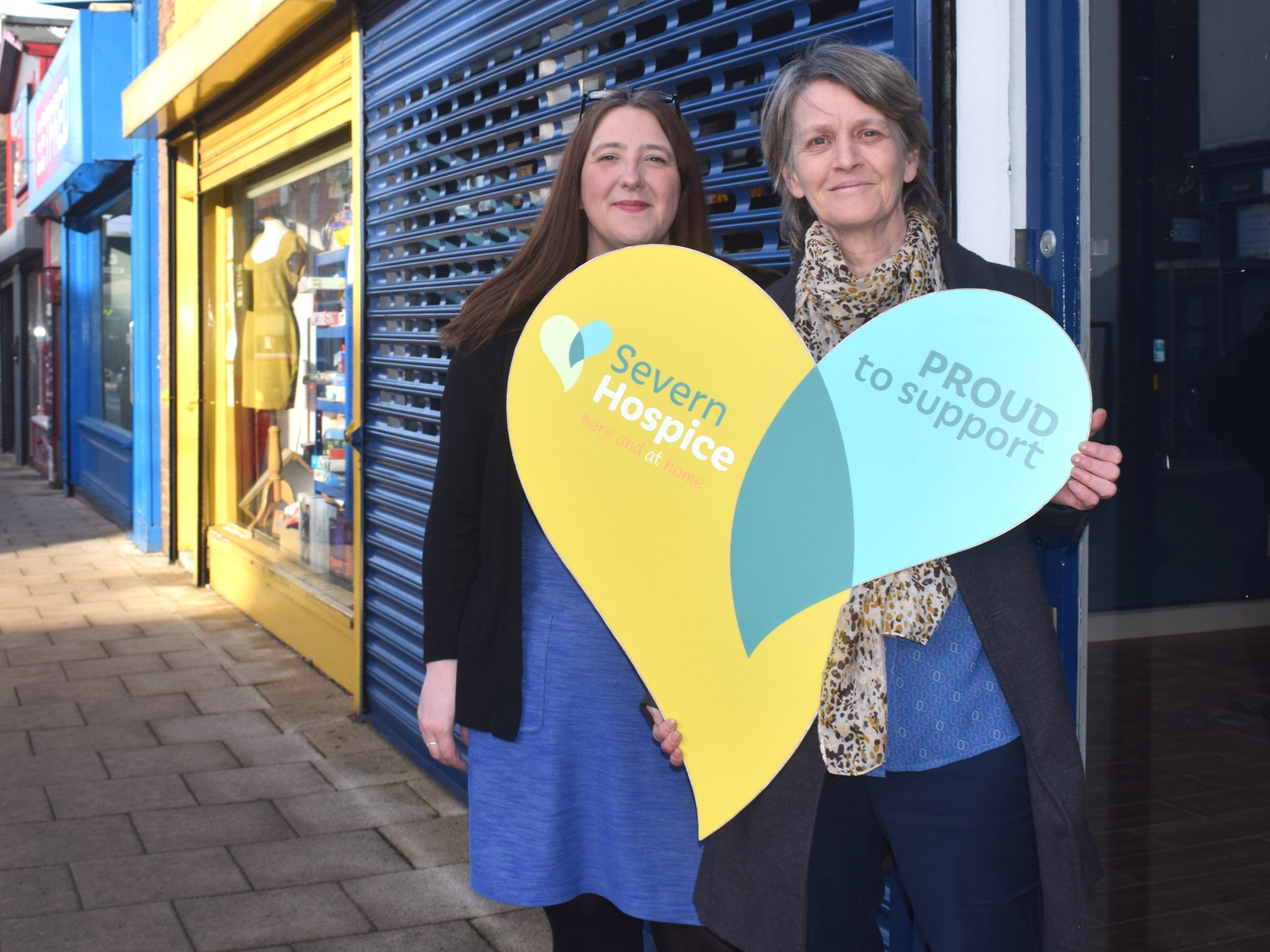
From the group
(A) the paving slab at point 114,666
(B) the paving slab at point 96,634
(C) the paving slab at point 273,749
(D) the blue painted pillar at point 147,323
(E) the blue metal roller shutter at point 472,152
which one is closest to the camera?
(E) the blue metal roller shutter at point 472,152

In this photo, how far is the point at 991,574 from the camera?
157 cm

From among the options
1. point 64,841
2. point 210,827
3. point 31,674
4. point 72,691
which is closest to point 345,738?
point 210,827

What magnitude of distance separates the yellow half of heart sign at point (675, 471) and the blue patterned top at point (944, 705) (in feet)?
0.36

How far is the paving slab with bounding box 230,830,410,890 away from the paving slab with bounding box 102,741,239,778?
88cm

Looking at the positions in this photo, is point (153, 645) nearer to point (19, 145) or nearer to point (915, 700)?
point (915, 700)

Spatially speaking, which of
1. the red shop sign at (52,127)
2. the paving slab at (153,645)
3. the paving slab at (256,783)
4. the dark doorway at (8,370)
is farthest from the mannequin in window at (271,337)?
the dark doorway at (8,370)

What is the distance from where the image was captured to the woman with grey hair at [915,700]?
155cm

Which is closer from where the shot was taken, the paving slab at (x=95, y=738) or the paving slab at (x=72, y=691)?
the paving slab at (x=95, y=738)

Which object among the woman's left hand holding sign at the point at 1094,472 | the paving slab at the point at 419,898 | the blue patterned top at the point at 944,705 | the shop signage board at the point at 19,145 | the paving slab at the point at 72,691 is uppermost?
the shop signage board at the point at 19,145

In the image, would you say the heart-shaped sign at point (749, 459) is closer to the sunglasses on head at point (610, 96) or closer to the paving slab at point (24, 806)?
the sunglasses on head at point (610, 96)

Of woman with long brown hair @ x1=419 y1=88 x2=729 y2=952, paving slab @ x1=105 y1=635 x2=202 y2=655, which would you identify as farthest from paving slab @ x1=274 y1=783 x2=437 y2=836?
paving slab @ x1=105 y1=635 x2=202 y2=655

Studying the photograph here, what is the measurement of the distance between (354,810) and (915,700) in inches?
126

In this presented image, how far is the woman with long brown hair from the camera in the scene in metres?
Result: 1.98

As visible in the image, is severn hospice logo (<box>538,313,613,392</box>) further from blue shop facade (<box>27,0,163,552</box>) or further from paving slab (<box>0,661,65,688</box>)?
blue shop facade (<box>27,0,163,552</box>)
